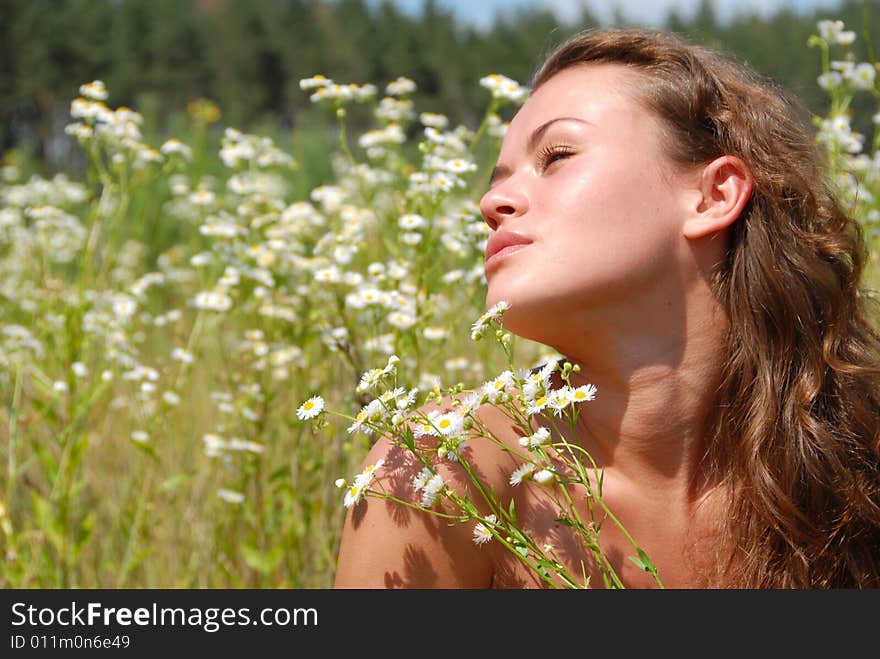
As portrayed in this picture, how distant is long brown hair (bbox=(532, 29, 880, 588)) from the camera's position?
4.58ft

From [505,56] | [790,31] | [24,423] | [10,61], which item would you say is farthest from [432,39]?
[24,423]

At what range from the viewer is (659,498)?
1.41 m

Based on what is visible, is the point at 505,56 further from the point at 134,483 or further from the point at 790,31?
the point at 134,483

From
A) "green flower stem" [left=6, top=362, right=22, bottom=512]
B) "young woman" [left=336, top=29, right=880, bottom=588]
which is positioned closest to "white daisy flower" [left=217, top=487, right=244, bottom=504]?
"green flower stem" [left=6, top=362, right=22, bottom=512]

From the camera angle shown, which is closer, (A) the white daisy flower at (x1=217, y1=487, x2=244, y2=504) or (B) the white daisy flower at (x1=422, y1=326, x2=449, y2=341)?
(B) the white daisy flower at (x1=422, y1=326, x2=449, y2=341)

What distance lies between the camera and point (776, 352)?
4.88 ft

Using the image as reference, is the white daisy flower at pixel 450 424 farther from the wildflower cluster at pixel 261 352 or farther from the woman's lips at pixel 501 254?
the wildflower cluster at pixel 261 352

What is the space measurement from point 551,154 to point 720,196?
0.30 metres

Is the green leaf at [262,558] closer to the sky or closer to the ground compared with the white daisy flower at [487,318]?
closer to the sky

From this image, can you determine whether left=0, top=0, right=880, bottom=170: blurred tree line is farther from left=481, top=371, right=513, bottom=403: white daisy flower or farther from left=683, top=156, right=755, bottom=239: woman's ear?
left=481, top=371, right=513, bottom=403: white daisy flower

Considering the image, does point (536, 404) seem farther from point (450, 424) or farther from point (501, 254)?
point (501, 254)

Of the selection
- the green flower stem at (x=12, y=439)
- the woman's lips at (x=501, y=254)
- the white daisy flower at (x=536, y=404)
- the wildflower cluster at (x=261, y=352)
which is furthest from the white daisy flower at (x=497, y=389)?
the green flower stem at (x=12, y=439)

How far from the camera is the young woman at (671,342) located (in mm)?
1308

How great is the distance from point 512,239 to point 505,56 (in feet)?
46.6
